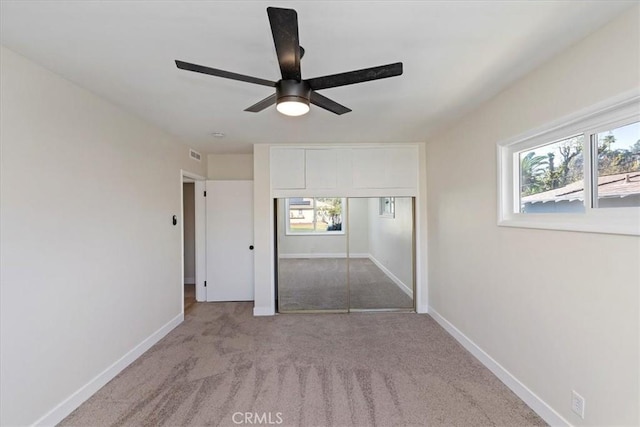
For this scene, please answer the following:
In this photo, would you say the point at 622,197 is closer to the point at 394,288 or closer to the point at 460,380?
the point at 460,380

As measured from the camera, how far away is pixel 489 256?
2686mm

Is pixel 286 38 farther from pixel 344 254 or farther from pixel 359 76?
pixel 344 254

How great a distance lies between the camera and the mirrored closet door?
430 cm

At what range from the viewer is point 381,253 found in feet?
14.6

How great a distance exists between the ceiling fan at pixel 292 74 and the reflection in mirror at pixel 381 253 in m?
2.62

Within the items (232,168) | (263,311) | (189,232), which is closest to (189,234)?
(189,232)

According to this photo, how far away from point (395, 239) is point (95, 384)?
3719mm

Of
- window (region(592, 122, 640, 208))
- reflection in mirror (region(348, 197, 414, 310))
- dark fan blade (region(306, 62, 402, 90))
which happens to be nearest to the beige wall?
reflection in mirror (region(348, 197, 414, 310))

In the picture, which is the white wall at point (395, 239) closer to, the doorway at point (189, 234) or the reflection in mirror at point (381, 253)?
the reflection in mirror at point (381, 253)

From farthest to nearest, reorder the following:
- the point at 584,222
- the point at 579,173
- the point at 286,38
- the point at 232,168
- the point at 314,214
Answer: the point at 232,168, the point at 314,214, the point at 579,173, the point at 584,222, the point at 286,38

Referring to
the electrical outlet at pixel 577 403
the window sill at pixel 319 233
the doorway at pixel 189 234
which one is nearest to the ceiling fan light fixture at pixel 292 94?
the electrical outlet at pixel 577 403

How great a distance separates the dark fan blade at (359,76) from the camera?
1.45m

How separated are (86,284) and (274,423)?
1.80m

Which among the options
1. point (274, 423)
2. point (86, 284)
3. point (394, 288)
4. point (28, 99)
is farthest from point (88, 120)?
point (394, 288)
